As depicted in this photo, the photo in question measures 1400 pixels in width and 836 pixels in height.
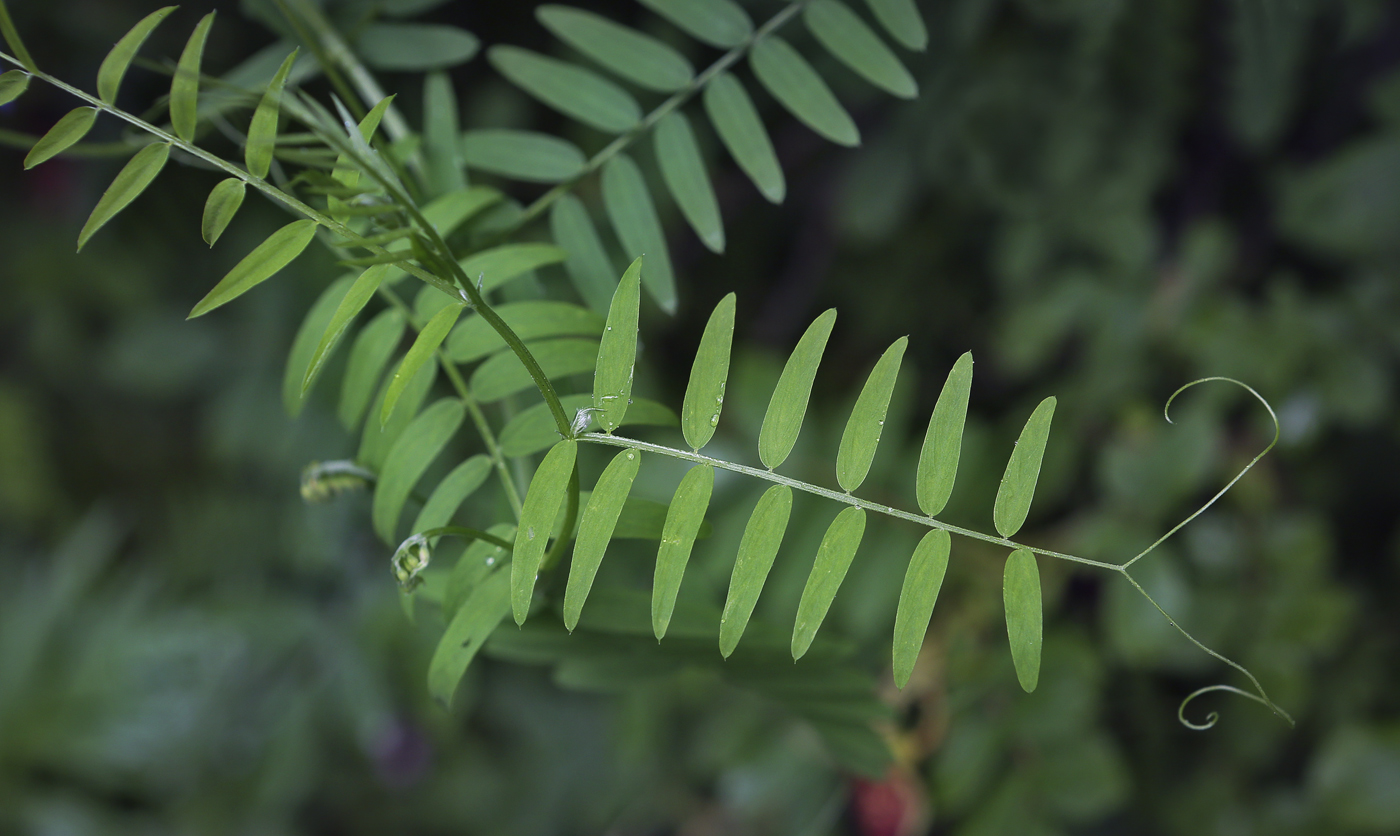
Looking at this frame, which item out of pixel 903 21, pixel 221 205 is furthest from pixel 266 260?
pixel 903 21

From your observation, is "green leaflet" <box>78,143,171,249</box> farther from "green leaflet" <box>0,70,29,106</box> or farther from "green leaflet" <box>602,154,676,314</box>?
"green leaflet" <box>602,154,676,314</box>

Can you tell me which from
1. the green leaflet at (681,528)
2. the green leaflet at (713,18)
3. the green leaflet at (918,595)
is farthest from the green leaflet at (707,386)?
the green leaflet at (713,18)

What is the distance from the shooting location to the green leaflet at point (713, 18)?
71 cm

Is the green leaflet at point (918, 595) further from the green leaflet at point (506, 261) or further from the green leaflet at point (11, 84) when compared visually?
the green leaflet at point (11, 84)

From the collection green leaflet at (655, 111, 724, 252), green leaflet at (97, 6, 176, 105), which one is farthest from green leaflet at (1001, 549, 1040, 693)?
green leaflet at (97, 6, 176, 105)

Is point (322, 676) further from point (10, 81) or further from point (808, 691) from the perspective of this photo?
point (10, 81)

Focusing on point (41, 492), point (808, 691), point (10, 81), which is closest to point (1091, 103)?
point (808, 691)

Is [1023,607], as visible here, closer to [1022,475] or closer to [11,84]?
[1022,475]

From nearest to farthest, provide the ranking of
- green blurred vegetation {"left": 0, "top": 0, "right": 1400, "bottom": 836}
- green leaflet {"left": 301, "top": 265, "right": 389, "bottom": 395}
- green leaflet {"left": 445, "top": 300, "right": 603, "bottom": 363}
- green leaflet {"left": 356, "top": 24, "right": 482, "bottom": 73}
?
green leaflet {"left": 301, "top": 265, "right": 389, "bottom": 395}
green leaflet {"left": 445, "top": 300, "right": 603, "bottom": 363}
green leaflet {"left": 356, "top": 24, "right": 482, "bottom": 73}
green blurred vegetation {"left": 0, "top": 0, "right": 1400, "bottom": 836}

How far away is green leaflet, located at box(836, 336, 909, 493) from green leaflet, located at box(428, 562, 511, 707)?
210 mm

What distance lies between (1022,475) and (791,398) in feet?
0.42

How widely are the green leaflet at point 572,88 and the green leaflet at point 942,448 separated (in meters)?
0.39

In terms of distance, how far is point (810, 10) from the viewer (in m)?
0.70

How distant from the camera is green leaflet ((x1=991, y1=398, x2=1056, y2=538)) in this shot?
17.5 inches
